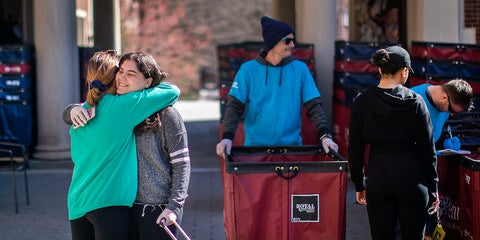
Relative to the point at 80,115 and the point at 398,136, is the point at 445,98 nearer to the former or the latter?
the point at 398,136

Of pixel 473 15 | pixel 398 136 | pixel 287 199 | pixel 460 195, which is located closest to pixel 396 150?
pixel 398 136

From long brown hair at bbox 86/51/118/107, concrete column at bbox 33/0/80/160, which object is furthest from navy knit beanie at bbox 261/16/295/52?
concrete column at bbox 33/0/80/160

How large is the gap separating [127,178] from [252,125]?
2064 millimetres

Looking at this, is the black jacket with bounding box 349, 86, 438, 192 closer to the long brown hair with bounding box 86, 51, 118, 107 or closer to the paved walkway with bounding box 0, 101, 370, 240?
the long brown hair with bounding box 86, 51, 118, 107

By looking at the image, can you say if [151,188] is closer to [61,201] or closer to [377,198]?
[377,198]

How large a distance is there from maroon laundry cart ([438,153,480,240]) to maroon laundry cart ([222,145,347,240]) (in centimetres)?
127

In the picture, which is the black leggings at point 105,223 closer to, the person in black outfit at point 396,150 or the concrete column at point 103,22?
the person in black outfit at point 396,150

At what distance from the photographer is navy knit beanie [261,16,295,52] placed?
632 cm

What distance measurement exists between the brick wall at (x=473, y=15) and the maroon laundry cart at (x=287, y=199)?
36.5 ft

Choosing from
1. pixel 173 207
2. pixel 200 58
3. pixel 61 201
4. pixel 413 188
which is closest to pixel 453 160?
pixel 413 188

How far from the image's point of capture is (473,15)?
1562cm

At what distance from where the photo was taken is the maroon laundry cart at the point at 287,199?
5.14 metres

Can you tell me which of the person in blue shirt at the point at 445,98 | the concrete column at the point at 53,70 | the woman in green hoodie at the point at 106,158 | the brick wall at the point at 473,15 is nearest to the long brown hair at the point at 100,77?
the woman in green hoodie at the point at 106,158

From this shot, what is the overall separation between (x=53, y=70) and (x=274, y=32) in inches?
218
